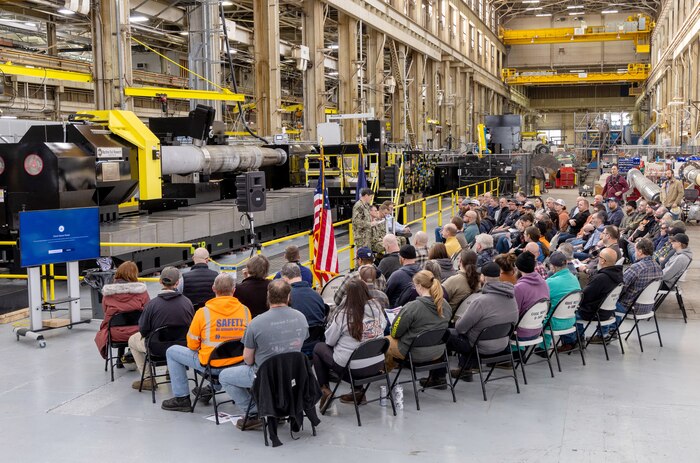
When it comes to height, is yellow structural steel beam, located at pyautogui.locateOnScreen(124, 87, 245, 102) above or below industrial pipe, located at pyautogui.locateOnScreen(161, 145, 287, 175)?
above

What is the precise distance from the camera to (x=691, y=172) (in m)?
19.5

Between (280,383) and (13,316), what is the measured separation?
6282 mm

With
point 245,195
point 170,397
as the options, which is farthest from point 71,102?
point 170,397

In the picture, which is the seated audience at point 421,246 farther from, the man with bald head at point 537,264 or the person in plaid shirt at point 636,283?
the person in plaid shirt at point 636,283

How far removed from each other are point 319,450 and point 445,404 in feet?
5.02

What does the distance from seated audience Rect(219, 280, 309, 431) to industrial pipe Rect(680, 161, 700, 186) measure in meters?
15.8

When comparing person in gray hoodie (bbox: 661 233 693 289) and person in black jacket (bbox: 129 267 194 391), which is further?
person in gray hoodie (bbox: 661 233 693 289)

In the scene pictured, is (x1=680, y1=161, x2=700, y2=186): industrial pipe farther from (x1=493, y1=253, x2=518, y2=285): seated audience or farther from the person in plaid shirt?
(x1=493, y1=253, x2=518, y2=285): seated audience

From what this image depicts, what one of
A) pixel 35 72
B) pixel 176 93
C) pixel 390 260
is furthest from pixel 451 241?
pixel 176 93

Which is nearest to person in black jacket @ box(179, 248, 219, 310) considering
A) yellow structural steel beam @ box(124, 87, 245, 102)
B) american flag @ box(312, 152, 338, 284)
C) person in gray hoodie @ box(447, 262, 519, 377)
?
person in gray hoodie @ box(447, 262, 519, 377)

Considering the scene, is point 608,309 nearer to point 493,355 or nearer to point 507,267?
point 507,267

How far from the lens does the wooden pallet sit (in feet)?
33.2

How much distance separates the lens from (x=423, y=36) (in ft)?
122

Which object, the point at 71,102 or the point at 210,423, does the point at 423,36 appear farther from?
the point at 210,423
